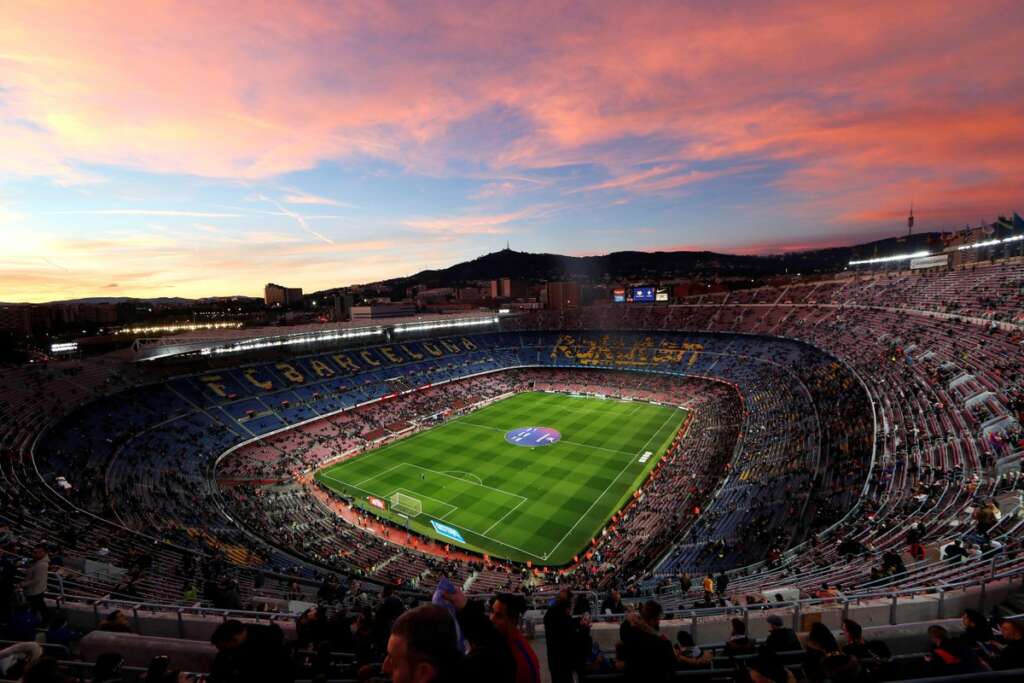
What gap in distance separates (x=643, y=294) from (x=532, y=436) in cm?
4137

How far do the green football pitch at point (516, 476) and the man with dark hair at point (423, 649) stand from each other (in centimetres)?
2545

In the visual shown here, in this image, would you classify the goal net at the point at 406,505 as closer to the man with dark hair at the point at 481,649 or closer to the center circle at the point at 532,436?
the center circle at the point at 532,436

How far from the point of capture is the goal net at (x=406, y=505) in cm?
3084

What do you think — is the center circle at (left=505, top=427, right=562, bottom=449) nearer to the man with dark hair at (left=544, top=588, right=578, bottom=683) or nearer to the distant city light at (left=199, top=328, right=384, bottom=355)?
the distant city light at (left=199, top=328, right=384, bottom=355)

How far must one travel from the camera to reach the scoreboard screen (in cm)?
7594

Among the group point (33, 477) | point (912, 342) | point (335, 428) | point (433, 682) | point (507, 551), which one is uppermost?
point (433, 682)

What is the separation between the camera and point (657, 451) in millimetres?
39125

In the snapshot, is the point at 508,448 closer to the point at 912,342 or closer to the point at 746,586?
the point at 746,586

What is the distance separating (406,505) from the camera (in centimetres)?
3148

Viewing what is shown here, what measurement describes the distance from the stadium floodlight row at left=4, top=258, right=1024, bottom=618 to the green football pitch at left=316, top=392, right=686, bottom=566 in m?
1.64

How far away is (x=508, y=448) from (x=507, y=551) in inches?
568

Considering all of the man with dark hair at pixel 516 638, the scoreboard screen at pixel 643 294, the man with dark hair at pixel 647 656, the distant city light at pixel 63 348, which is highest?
the scoreboard screen at pixel 643 294

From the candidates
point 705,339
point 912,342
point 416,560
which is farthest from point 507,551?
point 705,339

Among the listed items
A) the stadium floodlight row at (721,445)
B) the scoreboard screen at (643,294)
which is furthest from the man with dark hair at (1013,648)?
the scoreboard screen at (643,294)
